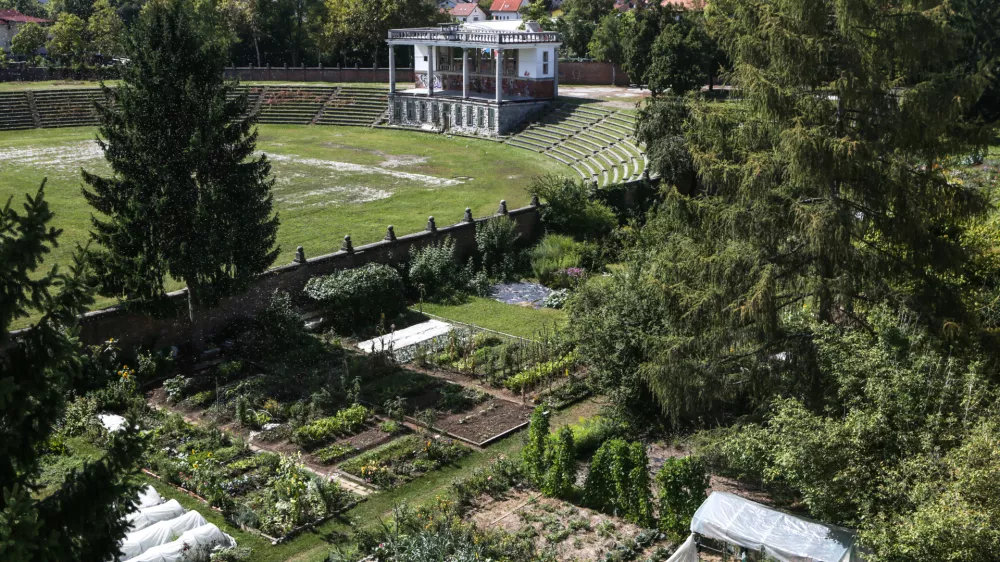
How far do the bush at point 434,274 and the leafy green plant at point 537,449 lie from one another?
10612mm

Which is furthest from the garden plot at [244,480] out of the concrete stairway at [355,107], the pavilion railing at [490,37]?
the concrete stairway at [355,107]

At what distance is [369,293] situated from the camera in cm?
2441

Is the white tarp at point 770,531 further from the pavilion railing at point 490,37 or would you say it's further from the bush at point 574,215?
the pavilion railing at point 490,37

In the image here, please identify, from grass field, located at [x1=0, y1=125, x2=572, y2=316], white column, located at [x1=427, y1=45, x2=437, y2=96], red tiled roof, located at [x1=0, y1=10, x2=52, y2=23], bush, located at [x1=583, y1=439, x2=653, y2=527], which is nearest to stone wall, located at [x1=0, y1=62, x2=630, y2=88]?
white column, located at [x1=427, y1=45, x2=437, y2=96]

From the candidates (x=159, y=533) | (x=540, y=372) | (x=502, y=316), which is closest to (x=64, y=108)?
(x=502, y=316)

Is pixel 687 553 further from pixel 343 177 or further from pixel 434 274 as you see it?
pixel 343 177

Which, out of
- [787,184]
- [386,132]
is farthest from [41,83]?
[787,184]

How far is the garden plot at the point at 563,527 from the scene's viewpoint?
47.0ft

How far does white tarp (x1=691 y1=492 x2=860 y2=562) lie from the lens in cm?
1261

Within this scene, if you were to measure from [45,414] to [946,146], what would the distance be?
44.9ft

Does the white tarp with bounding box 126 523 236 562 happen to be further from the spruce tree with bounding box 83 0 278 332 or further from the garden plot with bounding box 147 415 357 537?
the spruce tree with bounding box 83 0 278 332

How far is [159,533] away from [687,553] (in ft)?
25.5

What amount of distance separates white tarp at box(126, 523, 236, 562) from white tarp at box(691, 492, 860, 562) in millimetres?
7154

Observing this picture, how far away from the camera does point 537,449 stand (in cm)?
1622
